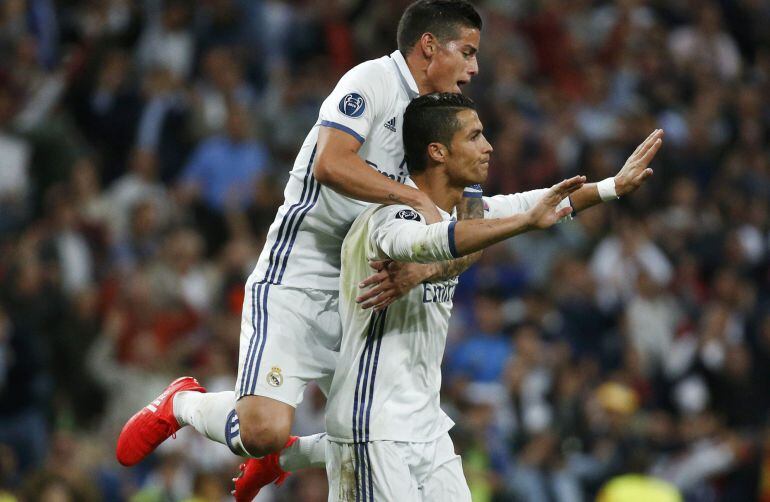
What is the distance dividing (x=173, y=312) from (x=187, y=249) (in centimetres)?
58

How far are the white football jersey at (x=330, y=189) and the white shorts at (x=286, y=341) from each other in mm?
73

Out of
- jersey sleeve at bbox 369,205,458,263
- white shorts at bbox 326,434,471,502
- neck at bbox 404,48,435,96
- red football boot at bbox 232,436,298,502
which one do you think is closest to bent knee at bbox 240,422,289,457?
white shorts at bbox 326,434,471,502

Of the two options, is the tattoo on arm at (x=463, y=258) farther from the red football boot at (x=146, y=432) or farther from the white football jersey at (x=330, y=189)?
the red football boot at (x=146, y=432)

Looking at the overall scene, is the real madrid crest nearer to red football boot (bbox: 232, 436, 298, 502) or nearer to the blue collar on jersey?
red football boot (bbox: 232, 436, 298, 502)

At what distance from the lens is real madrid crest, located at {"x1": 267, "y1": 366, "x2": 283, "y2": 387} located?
5.88 metres

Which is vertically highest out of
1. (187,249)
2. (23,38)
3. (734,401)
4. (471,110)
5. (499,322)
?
(23,38)

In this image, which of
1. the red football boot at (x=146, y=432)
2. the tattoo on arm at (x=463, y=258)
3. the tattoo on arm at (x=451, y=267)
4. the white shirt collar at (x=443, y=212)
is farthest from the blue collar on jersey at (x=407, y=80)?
the red football boot at (x=146, y=432)

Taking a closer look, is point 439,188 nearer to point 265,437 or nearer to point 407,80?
point 407,80

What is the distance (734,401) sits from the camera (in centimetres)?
1175

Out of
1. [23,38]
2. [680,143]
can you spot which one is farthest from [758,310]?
[23,38]

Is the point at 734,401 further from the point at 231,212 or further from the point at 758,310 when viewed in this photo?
the point at 231,212

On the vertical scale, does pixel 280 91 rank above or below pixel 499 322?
above

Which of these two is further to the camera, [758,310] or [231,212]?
[758,310]

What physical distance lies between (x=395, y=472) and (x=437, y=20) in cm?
198
